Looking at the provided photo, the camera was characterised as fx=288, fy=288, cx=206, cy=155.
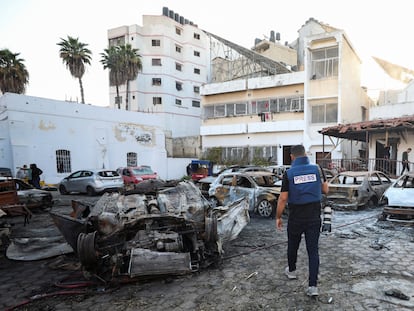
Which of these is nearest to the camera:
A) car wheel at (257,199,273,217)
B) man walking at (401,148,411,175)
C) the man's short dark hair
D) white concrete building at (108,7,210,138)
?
the man's short dark hair

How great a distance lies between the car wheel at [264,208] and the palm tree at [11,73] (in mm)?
24588

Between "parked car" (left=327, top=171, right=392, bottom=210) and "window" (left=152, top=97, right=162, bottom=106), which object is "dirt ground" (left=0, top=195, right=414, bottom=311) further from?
"window" (left=152, top=97, right=162, bottom=106)

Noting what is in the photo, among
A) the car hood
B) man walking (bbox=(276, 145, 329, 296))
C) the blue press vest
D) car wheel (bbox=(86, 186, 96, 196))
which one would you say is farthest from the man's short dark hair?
car wheel (bbox=(86, 186, 96, 196))

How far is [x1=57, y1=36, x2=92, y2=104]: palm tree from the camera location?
27656mm

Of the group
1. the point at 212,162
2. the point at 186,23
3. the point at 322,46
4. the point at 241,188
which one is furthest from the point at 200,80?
the point at 241,188

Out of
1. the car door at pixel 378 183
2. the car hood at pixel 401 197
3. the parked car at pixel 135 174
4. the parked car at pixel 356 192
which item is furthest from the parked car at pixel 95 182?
the car hood at pixel 401 197

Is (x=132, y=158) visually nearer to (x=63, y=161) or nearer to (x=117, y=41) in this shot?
(x=63, y=161)

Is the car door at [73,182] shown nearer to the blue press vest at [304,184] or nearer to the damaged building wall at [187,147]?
the blue press vest at [304,184]

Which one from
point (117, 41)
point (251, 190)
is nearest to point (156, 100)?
point (117, 41)

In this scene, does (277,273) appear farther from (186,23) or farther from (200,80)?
(186,23)

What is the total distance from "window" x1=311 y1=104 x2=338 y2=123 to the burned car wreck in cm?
1895

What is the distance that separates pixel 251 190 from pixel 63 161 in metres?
15.6

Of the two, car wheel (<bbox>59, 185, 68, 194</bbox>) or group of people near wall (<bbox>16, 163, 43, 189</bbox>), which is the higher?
group of people near wall (<bbox>16, 163, 43, 189</bbox>)

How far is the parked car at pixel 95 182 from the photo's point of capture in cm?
1469
